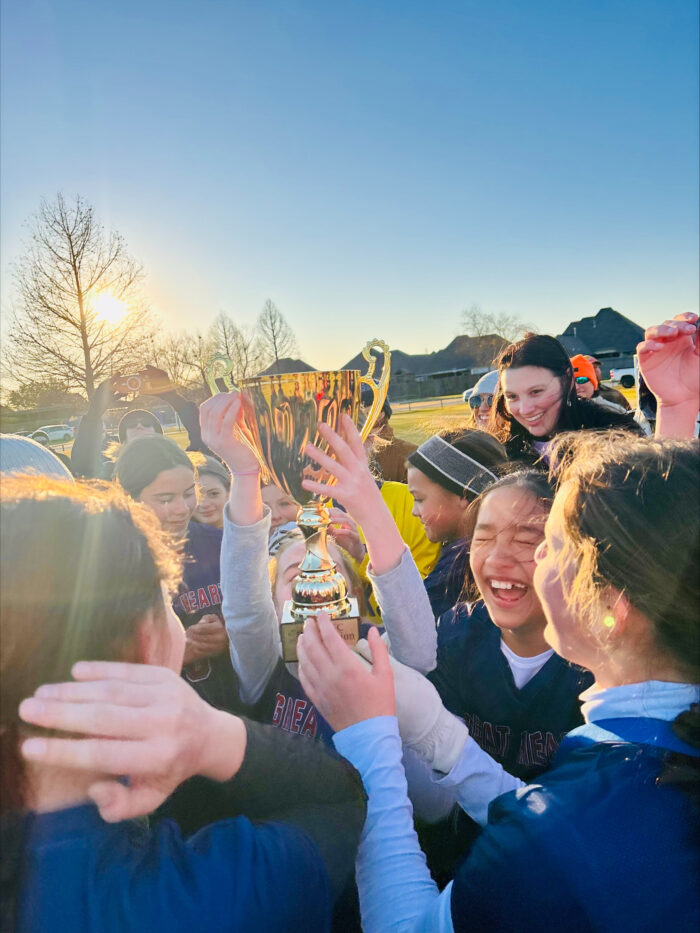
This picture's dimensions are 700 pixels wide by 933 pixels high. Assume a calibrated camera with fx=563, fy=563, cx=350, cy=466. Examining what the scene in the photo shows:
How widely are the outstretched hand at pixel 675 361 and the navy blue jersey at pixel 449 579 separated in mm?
881

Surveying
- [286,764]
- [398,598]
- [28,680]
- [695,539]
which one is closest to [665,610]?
[695,539]

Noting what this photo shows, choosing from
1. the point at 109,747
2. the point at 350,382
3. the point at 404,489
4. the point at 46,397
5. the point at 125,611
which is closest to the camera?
the point at 109,747

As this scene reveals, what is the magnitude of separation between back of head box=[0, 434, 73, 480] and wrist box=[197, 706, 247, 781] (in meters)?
0.98

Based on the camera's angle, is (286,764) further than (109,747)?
Yes

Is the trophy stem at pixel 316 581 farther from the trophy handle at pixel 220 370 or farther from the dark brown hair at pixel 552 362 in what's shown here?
the dark brown hair at pixel 552 362

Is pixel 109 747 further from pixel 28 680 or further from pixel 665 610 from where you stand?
pixel 665 610

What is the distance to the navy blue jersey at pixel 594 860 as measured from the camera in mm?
786

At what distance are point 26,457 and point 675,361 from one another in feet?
6.54

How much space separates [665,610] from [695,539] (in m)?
0.13

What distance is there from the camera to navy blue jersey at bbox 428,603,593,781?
4.75ft

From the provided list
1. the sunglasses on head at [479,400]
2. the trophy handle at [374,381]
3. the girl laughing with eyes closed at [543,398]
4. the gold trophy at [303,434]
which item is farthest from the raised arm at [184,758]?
the sunglasses on head at [479,400]

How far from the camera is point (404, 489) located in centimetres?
310

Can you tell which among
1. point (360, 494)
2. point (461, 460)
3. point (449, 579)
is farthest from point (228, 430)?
point (461, 460)

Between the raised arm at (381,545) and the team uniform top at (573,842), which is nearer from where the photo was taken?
the team uniform top at (573,842)
